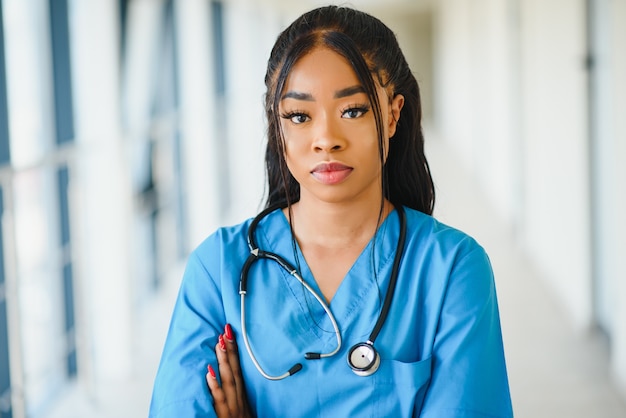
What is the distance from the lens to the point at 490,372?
2.73 ft

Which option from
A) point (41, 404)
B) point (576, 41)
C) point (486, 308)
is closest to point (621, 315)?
point (576, 41)

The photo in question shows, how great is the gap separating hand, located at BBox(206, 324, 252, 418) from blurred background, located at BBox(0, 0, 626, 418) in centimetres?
33

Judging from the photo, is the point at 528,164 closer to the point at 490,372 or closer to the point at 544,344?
the point at 544,344

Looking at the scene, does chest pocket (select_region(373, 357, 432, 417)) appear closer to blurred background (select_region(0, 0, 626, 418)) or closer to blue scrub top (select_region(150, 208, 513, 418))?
blue scrub top (select_region(150, 208, 513, 418))

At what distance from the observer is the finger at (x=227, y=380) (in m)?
0.86

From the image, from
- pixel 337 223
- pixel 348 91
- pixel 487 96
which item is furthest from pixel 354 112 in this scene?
pixel 487 96

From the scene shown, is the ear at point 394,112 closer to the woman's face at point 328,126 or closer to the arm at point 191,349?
the woman's face at point 328,126

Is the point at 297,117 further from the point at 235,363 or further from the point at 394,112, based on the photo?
the point at 235,363

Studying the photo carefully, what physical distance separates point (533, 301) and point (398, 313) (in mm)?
1940

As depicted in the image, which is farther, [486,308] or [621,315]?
[621,315]

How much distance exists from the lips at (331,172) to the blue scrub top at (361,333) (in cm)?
10

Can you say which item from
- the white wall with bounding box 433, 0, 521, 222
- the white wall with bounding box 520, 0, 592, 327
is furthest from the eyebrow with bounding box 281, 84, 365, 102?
the white wall with bounding box 433, 0, 521, 222

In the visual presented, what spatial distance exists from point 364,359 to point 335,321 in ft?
0.18

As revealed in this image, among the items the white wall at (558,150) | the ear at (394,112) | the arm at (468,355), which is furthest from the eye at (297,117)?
the white wall at (558,150)
